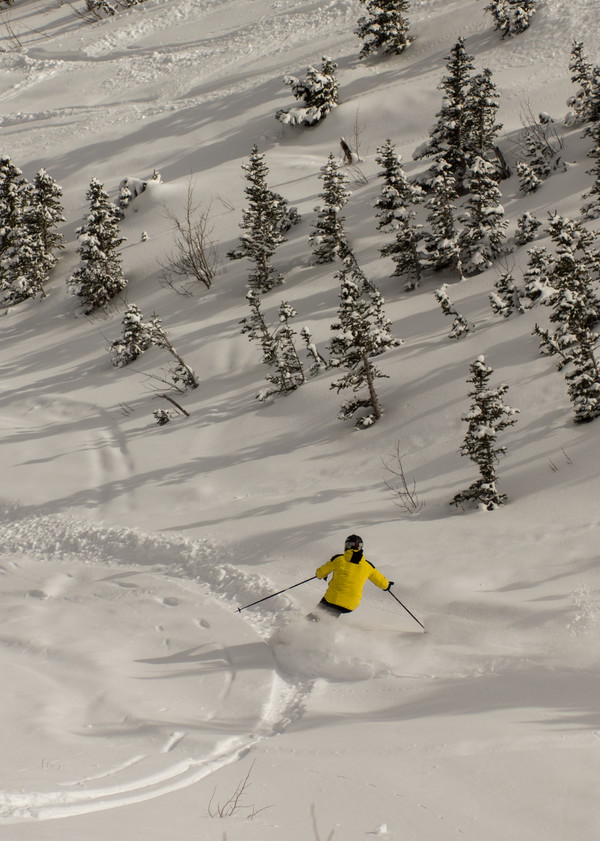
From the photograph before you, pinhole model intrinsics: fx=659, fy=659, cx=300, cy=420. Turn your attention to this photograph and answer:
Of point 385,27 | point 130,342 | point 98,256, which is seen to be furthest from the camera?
point 385,27

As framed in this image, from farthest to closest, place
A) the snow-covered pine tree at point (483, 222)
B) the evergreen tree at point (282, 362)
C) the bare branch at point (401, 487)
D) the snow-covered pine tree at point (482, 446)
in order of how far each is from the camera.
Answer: the snow-covered pine tree at point (483, 222) < the evergreen tree at point (282, 362) < the bare branch at point (401, 487) < the snow-covered pine tree at point (482, 446)

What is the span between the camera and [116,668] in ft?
30.4

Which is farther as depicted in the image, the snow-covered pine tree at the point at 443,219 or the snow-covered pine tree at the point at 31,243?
the snow-covered pine tree at the point at 31,243

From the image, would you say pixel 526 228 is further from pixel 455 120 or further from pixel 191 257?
pixel 191 257

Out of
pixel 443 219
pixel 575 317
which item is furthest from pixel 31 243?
pixel 575 317

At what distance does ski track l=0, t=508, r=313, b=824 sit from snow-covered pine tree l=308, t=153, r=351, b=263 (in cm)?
1459

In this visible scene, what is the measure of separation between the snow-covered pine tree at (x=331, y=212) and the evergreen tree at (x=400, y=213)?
1.90 m

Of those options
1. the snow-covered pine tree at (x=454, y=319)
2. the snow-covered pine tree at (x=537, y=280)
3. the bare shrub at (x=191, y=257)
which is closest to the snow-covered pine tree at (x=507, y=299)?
the snow-covered pine tree at (x=537, y=280)

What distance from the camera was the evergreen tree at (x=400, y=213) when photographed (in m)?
22.6

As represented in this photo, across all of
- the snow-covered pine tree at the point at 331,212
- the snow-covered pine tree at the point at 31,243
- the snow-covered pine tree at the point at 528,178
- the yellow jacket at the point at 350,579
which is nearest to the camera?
the yellow jacket at the point at 350,579

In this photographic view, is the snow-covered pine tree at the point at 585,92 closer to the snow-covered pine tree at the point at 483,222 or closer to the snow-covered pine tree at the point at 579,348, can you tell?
the snow-covered pine tree at the point at 483,222

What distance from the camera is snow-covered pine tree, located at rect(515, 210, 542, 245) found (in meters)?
21.5

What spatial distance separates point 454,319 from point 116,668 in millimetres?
14326

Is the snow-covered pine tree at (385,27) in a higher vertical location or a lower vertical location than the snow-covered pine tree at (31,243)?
higher
